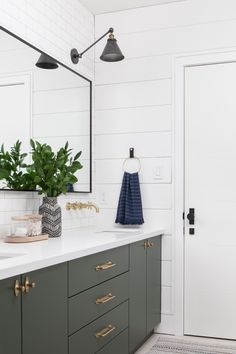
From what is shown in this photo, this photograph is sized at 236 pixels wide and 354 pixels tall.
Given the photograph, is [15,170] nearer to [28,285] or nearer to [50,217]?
[50,217]

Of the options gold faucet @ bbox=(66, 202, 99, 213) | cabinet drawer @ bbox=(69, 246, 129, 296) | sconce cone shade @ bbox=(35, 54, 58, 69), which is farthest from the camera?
gold faucet @ bbox=(66, 202, 99, 213)

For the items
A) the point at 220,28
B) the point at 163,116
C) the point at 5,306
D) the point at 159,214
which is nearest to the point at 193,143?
the point at 163,116

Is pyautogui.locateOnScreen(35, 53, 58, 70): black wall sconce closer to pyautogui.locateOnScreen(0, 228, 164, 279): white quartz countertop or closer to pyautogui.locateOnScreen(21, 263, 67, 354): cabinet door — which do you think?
pyautogui.locateOnScreen(0, 228, 164, 279): white quartz countertop

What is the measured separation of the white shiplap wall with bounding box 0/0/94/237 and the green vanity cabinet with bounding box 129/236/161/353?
62cm

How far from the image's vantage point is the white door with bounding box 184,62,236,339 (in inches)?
131

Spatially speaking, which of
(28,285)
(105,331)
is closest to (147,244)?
(105,331)

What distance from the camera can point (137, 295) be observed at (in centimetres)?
290

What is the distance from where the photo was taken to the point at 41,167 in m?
2.63

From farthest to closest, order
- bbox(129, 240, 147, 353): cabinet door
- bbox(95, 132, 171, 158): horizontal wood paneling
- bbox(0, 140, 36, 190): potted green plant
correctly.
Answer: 1. bbox(95, 132, 171, 158): horizontal wood paneling
2. bbox(129, 240, 147, 353): cabinet door
3. bbox(0, 140, 36, 190): potted green plant

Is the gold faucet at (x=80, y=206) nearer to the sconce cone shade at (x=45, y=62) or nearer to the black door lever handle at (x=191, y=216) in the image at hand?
the black door lever handle at (x=191, y=216)

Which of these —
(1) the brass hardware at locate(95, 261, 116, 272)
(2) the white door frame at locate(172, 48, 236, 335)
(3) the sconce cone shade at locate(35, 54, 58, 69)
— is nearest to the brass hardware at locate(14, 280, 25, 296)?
(1) the brass hardware at locate(95, 261, 116, 272)

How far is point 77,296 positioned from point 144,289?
111 cm

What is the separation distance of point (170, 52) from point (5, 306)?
260 cm

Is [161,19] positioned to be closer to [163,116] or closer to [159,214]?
[163,116]
